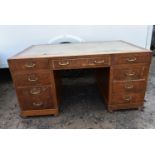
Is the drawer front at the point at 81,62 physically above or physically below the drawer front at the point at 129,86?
above

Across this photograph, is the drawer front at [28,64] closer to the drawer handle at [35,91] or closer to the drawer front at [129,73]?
the drawer handle at [35,91]

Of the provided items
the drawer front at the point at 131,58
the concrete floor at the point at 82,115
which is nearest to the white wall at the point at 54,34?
the concrete floor at the point at 82,115

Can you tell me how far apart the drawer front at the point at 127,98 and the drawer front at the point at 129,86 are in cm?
4

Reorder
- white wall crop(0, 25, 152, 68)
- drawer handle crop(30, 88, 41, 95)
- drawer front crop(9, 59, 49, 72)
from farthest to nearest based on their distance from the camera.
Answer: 1. white wall crop(0, 25, 152, 68)
2. drawer handle crop(30, 88, 41, 95)
3. drawer front crop(9, 59, 49, 72)

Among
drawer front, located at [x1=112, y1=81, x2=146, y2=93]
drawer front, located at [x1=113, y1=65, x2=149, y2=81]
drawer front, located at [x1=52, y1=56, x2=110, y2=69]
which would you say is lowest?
drawer front, located at [x1=112, y1=81, x2=146, y2=93]

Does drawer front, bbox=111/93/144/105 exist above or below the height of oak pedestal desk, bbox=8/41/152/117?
below

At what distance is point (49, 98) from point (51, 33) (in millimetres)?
916

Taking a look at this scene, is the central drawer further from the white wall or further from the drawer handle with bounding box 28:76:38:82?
the white wall

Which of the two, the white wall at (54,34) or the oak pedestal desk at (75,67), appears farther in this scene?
the white wall at (54,34)

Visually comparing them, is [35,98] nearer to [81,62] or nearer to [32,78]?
[32,78]

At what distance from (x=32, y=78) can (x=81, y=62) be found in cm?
42

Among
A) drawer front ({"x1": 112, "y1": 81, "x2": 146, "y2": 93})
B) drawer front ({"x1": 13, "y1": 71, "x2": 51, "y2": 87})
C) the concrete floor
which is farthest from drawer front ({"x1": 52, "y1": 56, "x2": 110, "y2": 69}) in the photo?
the concrete floor

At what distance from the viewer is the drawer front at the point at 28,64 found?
1249mm

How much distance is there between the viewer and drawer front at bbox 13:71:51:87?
130cm
